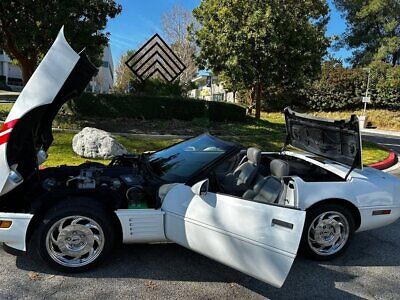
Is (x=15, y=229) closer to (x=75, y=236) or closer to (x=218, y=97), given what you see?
(x=75, y=236)

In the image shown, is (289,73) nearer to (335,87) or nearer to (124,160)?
(124,160)

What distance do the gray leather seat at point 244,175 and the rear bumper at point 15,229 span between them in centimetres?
186

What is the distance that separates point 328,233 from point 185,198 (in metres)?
1.60

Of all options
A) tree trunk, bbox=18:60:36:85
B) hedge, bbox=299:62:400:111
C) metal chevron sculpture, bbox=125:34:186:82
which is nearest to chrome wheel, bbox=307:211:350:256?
tree trunk, bbox=18:60:36:85

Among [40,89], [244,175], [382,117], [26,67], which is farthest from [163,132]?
[382,117]

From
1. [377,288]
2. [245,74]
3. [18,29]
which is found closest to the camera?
[377,288]

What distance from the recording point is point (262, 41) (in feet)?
46.2

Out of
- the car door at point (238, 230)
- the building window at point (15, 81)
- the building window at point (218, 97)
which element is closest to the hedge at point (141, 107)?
the car door at point (238, 230)

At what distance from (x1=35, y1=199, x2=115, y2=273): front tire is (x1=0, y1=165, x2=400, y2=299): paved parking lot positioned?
12 cm

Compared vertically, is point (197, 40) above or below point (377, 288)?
above

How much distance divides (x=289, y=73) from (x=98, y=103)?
781 cm

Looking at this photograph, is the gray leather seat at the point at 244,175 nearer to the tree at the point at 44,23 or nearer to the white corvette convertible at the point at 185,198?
the white corvette convertible at the point at 185,198

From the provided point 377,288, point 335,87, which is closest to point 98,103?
point 377,288

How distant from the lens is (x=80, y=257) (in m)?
3.26
